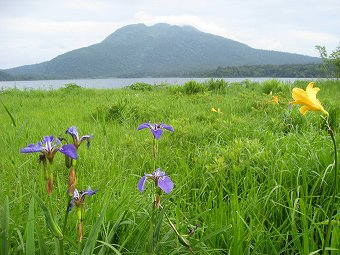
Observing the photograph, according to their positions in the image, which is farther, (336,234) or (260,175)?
(260,175)

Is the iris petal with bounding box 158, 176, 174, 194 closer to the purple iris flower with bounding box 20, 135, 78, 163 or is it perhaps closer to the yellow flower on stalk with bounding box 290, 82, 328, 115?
the purple iris flower with bounding box 20, 135, 78, 163

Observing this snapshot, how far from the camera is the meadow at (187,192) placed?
67.6 inches

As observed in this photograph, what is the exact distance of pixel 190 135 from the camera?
4.06 m

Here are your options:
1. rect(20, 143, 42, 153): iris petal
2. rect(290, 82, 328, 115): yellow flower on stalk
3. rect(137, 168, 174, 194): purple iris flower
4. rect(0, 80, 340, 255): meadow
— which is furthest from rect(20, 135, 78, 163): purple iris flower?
rect(290, 82, 328, 115): yellow flower on stalk

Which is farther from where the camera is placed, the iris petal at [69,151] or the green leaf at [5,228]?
the green leaf at [5,228]

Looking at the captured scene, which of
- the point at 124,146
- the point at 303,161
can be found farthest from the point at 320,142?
the point at 124,146

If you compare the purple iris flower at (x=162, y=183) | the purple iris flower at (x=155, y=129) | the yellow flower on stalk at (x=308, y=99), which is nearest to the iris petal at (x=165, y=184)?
the purple iris flower at (x=162, y=183)

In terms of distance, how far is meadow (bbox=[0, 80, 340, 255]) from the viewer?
1.72 m

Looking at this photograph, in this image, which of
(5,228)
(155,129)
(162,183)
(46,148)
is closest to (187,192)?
(155,129)

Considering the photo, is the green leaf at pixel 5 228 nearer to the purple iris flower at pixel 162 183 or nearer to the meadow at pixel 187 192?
the meadow at pixel 187 192

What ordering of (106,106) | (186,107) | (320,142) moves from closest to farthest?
(320,142) < (106,106) < (186,107)

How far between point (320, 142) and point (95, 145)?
2.33 metres

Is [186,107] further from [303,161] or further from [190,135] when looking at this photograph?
[303,161]

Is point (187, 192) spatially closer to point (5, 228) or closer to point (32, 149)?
point (5, 228)
